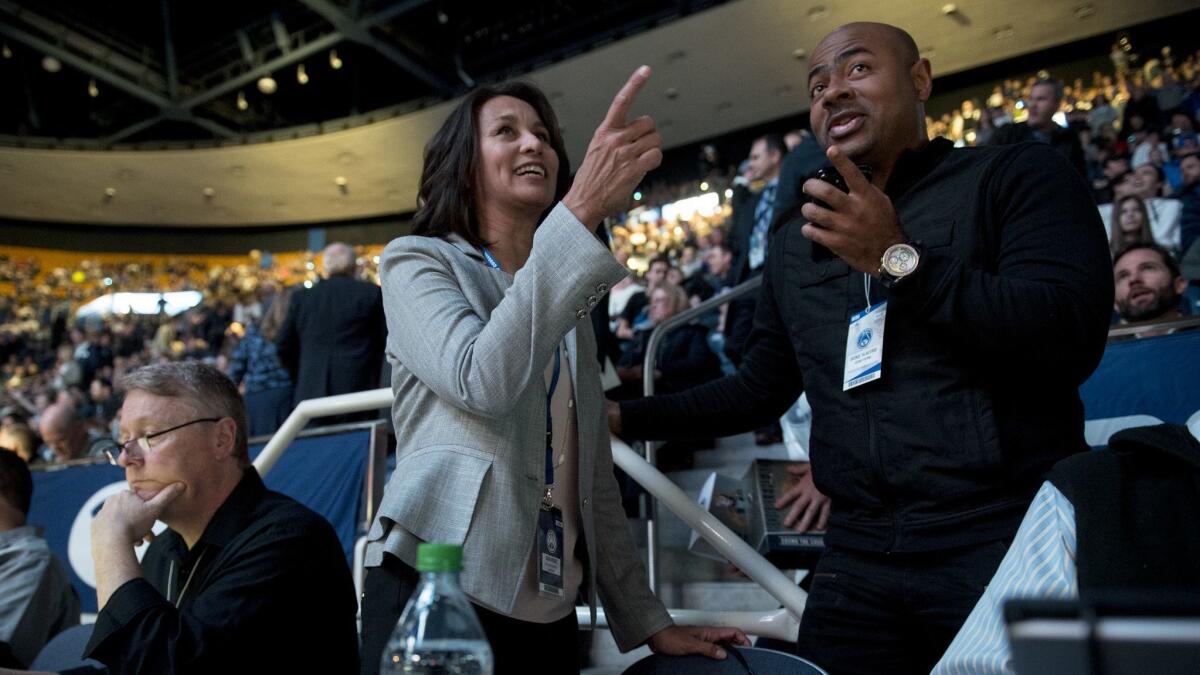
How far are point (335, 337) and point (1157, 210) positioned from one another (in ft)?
16.7

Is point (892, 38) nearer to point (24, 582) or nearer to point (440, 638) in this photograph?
point (440, 638)

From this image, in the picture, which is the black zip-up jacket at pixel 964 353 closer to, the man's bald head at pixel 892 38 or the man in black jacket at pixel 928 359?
the man in black jacket at pixel 928 359

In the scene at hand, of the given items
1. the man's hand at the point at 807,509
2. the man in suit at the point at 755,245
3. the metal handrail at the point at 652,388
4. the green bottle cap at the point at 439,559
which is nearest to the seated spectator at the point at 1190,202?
the man in suit at the point at 755,245

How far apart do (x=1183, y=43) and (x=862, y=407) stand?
40.6 ft

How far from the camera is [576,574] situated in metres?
1.43

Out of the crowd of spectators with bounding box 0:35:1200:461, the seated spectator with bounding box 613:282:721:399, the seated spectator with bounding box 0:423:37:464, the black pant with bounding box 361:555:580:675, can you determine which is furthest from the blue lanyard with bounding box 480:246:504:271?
the seated spectator with bounding box 0:423:37:464

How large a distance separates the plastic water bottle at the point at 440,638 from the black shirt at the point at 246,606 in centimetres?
74

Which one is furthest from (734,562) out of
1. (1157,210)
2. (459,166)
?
(1157,210)

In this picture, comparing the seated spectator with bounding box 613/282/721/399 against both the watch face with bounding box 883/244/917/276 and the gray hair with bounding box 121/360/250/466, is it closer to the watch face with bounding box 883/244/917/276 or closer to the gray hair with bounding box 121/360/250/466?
the gray hair with bounding box 121/360/250/466

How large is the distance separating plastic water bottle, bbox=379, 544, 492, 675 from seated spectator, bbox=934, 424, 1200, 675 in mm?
446

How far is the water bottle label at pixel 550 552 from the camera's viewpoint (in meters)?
1.27

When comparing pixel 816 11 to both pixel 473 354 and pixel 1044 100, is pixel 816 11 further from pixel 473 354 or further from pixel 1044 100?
pixel 473 354

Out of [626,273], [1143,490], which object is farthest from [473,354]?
[1143,490]

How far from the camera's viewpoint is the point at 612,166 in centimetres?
119
